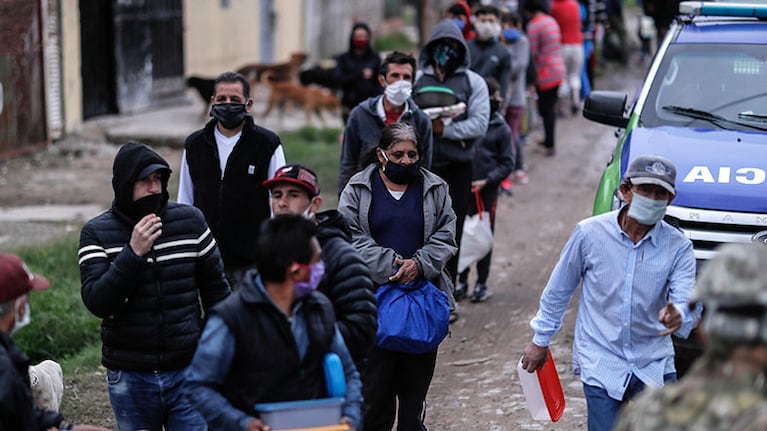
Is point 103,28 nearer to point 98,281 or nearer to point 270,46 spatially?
point 270,46

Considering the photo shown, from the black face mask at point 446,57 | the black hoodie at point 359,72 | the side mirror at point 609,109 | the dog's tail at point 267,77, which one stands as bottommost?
the dog's tail at point 267,77

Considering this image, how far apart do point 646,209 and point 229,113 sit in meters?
2.63

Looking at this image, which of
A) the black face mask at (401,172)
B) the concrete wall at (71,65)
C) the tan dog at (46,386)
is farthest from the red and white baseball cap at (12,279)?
the concrete wall at (71,65)

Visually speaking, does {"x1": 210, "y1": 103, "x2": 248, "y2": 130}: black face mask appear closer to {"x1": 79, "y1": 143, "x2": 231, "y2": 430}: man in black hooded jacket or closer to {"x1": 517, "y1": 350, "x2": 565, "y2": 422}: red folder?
{"x1": 79, "y1": 143, "x2": 231, "y2": 430}: man in black hooded jacket

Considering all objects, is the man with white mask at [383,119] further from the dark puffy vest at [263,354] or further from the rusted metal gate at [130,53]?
the rusted metal gate at [130,53]

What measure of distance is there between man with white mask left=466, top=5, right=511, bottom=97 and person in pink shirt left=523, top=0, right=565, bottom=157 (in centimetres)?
379

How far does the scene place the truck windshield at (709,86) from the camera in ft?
27.1

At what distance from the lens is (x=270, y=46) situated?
82.7ft

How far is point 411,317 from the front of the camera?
5969mm

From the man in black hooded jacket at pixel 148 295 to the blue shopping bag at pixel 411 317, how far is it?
1.02m

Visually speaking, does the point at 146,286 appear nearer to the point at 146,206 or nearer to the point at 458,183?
the point at 146,206

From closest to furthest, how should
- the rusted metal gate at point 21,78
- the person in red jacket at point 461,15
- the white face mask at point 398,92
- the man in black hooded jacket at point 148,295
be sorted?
1. the man in black hooded jacket at point 148,295
2. the white face mask at point 398,92
3. the person in red jacket at point 461,15
4. the rusted metal gate at point 21,78

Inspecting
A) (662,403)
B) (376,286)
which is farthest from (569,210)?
(662,403)

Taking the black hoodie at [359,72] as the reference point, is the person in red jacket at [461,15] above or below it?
above
